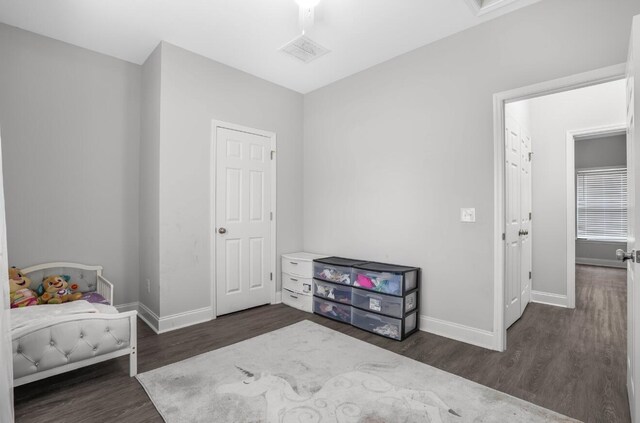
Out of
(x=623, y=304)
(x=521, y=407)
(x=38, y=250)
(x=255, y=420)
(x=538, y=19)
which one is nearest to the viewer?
(x=255, y=420)

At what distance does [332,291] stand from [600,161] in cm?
689

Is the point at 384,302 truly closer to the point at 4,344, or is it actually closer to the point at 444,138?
the point at 444,138

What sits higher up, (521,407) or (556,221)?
(556,221)

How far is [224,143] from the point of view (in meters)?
3.48

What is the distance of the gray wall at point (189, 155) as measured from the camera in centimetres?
305

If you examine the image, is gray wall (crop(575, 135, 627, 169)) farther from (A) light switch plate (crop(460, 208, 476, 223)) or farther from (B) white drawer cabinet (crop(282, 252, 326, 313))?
(B) white drawer cabinet (crop(282, 252, 326, 313))

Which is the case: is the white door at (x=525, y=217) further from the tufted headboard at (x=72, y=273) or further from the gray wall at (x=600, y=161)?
the tufted headboard at (x=72, y=273)

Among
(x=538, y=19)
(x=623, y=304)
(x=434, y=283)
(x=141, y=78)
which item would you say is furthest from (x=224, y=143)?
(x=623, y=304)

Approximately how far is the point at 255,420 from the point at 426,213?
88.7 inches

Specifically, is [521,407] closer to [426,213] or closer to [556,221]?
[426,213]

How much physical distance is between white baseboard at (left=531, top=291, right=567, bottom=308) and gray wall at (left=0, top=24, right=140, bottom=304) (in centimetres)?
485

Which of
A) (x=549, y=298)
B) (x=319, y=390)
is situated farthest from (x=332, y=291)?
(x=549, y=298)

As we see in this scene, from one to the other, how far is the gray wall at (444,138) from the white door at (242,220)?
2.86ft

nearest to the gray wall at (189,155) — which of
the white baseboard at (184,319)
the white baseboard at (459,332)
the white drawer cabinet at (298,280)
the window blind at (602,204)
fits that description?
the white baseboard at (184,319)
